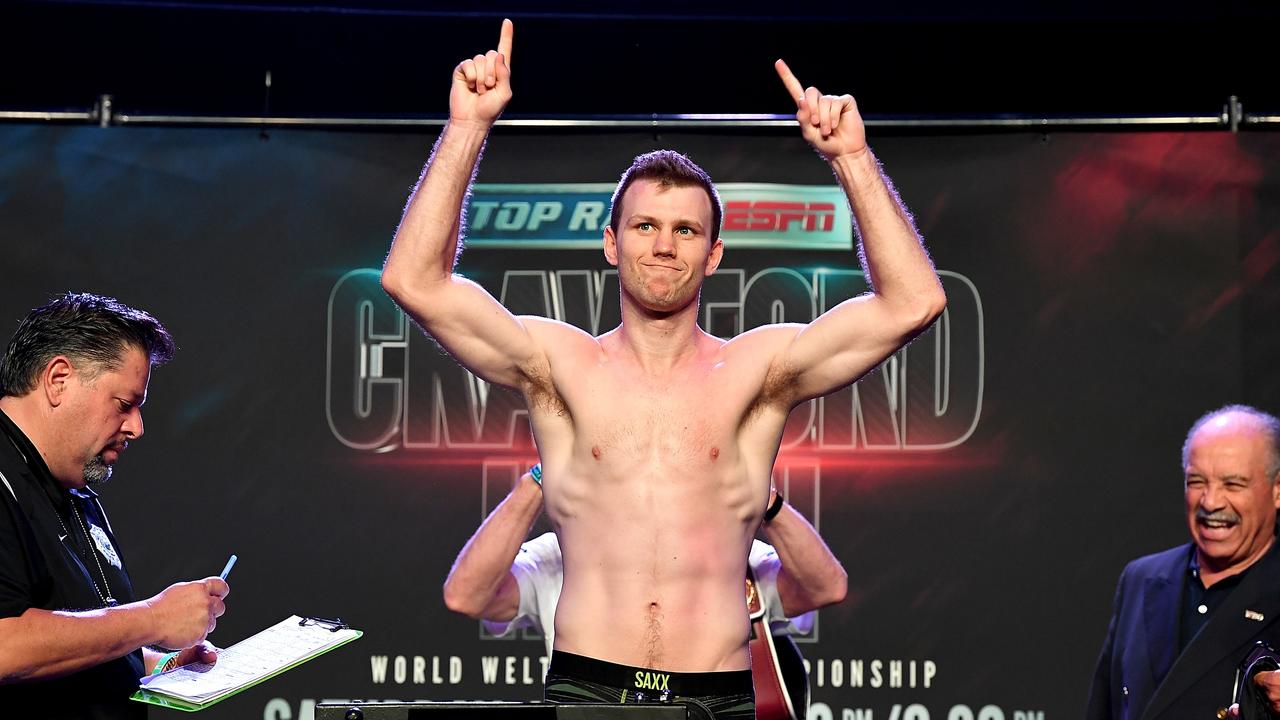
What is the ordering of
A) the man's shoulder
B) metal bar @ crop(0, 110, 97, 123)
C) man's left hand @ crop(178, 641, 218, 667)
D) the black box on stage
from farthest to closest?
metal bar @ crop(0, 110, 97, 123)
the man's shoulder
man's left hand @ crop(178, 641, 218, 667)
the black box on stage

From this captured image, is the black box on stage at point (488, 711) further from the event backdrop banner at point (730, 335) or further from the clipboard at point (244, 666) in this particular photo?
the event backdrop banner at point (730, 335)

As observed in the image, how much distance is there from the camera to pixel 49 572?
2.60 metres

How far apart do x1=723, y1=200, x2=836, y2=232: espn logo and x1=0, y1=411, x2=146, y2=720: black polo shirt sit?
245 cm

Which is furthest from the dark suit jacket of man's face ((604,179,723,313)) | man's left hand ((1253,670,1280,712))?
man's face ((604,179,723,313))

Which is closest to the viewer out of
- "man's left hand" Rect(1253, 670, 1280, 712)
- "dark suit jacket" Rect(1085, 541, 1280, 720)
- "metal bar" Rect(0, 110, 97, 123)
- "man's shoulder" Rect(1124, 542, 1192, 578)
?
"man's left hand" Rect(1253, 670, 1280, 712)

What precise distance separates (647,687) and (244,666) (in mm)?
776

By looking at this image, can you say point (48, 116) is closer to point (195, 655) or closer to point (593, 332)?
point (593, 332)

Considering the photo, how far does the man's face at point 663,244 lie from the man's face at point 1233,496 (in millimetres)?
1971

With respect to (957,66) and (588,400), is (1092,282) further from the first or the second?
(588,400)

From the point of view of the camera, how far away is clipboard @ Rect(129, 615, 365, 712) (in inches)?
95.8

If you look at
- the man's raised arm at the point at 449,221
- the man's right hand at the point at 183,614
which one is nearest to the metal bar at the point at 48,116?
the man's right hand at the point at 183,614

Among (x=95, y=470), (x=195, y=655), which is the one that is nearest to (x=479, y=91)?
(x=95, y=470)

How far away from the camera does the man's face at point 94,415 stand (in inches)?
107

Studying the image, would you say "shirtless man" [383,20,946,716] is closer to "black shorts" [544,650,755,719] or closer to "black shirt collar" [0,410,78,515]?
"black shorts" [544,650,755,719]
